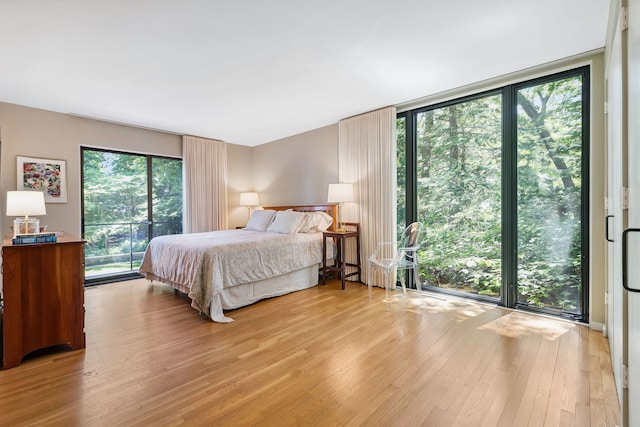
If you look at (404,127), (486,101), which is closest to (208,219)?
(404,127)

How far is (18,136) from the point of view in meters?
3.61

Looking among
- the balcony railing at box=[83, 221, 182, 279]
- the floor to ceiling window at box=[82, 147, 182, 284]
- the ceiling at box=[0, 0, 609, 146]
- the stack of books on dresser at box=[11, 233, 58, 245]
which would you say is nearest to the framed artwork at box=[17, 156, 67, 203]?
the floor to ceiling window at box=[82, 147, 182, 284]

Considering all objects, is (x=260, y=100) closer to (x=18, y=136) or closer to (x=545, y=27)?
(x=545, y=27)

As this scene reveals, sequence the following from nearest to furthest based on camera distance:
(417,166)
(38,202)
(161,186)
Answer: (38,202), (417,166), (161,186)

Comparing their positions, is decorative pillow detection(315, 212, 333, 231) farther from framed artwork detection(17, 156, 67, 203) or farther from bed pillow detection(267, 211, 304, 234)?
framed artwork detection(17, 156, 67, 203)

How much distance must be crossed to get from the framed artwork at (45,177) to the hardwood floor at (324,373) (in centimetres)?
201

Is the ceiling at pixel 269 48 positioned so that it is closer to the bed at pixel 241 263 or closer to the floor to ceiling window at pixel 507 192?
the floor to ceiling window at pixel 507 192

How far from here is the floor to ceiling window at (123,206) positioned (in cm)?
430

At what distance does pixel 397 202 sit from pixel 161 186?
153 inches

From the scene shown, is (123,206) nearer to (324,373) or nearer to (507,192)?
(324,373)

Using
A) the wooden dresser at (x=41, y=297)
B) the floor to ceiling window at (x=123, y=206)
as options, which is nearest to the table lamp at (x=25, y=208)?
the wooden dresser at (x=41, y=297)

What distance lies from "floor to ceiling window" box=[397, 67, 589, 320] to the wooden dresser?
139 inches

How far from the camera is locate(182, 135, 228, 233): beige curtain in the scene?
5.02 metres

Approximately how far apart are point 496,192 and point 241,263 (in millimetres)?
2891
